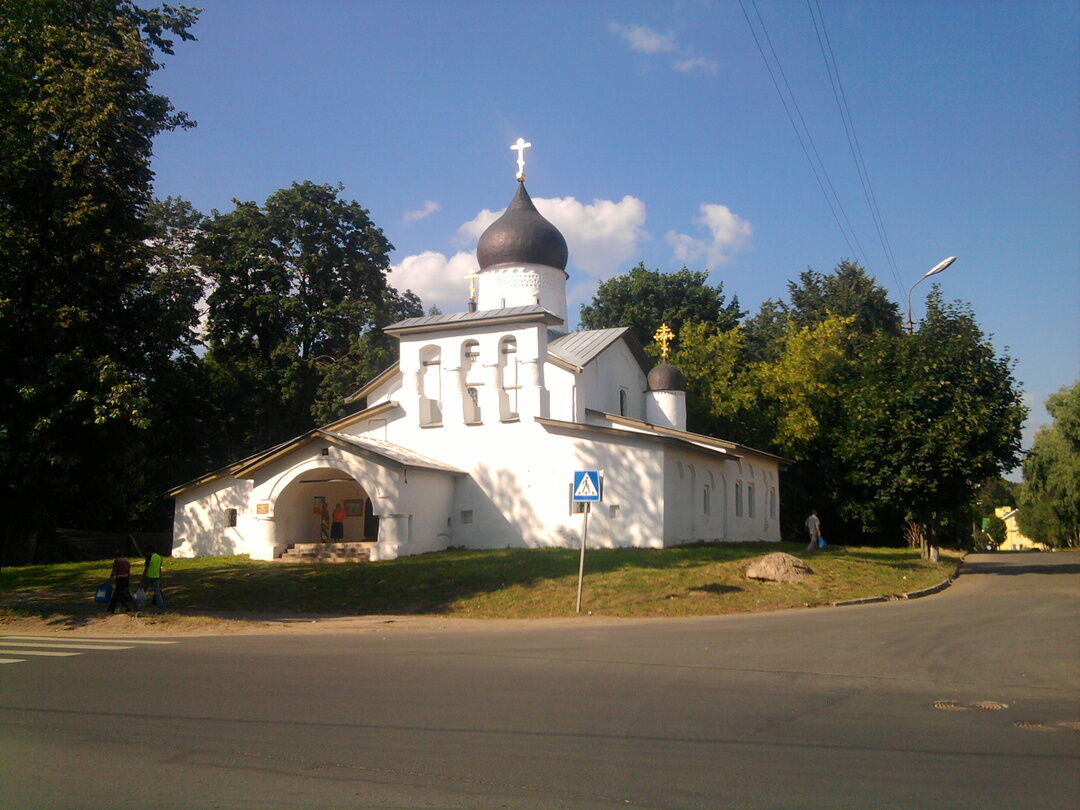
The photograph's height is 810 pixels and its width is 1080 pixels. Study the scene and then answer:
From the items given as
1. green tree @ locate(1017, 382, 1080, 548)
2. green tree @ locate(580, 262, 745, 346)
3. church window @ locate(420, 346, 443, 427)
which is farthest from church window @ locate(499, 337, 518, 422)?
green tree @ locate(1017, 382, 1080, 548)

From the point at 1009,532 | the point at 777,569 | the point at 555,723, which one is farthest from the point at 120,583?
the point at 1009,532

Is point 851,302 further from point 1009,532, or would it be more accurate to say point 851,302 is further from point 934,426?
point 1009,532

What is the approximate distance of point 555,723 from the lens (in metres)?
7.84

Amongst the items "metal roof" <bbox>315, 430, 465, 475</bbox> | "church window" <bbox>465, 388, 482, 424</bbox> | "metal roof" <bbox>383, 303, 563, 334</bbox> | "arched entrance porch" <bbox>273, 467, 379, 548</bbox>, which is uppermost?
"metal roof" <bbox>383, 303, 563, 334</bbox>

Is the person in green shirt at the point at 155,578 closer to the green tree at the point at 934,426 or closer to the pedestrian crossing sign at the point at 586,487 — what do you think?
the pedestrian crossing sign at the point at 586,487

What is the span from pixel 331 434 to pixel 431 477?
339 centimetres

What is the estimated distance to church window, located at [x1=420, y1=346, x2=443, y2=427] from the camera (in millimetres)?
30516

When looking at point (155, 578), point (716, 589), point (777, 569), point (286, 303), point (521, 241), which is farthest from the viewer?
point (286, 303)

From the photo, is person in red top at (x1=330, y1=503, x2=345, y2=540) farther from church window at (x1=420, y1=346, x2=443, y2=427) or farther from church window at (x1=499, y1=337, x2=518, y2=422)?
church window at (x1=499, y1=337, x2=518, y2=422)

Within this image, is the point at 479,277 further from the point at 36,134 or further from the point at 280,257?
the point at 36,134

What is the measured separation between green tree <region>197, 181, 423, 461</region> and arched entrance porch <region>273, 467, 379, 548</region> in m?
8.61

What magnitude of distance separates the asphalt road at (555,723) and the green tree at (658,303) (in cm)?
4176

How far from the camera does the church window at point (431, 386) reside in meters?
30.5

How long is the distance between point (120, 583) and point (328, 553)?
8.56m
